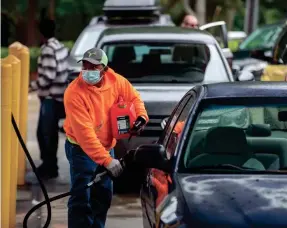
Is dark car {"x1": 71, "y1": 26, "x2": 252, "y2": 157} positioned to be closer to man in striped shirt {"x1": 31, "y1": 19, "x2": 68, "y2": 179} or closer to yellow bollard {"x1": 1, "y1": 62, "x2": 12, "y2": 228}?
man in striped shirt {"x1": 31, "y1": 19, "x2": 68, "y2": 179}

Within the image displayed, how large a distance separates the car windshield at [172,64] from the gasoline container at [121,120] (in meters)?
3.97

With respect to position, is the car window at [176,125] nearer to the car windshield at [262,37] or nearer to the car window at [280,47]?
the car window at [280,47]

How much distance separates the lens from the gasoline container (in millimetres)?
9000

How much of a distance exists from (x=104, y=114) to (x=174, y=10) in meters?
43.5

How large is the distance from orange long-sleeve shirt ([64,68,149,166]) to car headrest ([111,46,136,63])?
4573mm

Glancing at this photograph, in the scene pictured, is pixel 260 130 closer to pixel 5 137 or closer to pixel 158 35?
pixel 5 137

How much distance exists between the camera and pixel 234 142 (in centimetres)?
765

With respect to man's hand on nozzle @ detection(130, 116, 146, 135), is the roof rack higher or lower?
lower

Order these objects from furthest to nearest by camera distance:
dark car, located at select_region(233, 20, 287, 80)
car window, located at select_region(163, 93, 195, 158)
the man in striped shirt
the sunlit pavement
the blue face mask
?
dark car, located at select_region(233, 20, 287, 80), the man in striped shirt, the sunlit pavement, the blue face mask, car window, located at select_region(163, 93, 195, 158)

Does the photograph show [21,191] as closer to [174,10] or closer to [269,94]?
[269,94]

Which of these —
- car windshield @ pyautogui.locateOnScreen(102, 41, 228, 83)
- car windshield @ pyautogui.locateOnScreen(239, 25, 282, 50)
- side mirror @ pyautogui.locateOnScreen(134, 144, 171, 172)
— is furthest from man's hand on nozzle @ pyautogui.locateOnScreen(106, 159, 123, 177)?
car windshield @ pyautogui.locateOnScreen(239, 25, 282, 50)

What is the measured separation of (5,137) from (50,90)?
11.3 ft

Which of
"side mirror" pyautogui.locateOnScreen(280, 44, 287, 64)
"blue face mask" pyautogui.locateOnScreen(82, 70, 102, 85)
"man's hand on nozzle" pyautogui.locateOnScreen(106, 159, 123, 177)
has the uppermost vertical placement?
"blue face mask" pyautogui.locateOnScreen(82, 70, 102, 85)

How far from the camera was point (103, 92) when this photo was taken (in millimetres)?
9125
